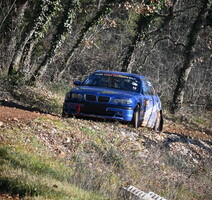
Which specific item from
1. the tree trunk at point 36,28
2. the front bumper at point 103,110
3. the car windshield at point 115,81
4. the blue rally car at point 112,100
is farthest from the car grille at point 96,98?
the tree trunk at point 36,28

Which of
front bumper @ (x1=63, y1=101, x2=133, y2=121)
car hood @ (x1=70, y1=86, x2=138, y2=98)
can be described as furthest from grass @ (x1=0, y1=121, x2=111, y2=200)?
car hood @ (x1=70, y1=86, x2=138, y2=98)

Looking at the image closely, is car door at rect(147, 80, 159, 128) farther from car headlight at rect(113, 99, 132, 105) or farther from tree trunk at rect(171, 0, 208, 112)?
tree trunk at rect(171, 0, 208, 112)

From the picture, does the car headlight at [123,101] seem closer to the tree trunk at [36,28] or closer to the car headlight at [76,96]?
the car headlight at [76,96]

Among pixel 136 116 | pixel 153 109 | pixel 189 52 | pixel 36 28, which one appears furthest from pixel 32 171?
pixel 189 52

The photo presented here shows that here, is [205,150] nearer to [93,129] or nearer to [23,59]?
[93,129]

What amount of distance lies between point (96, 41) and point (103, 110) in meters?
26.3

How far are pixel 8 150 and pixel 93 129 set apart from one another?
12.5ft

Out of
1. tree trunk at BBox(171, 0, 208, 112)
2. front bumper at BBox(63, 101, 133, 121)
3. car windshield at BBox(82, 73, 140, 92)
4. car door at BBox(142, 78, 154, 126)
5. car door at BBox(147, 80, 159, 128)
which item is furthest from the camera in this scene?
tree trunk at BBox(171, 0, 208, 112)

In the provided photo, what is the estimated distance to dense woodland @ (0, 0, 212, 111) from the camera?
19.7 meters

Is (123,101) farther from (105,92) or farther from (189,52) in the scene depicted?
(189,52)

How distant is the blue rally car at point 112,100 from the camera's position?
1269 centimetres

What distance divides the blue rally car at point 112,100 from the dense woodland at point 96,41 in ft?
16.8

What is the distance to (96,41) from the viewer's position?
3856 centimetres

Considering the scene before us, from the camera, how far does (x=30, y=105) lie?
17.1 m
